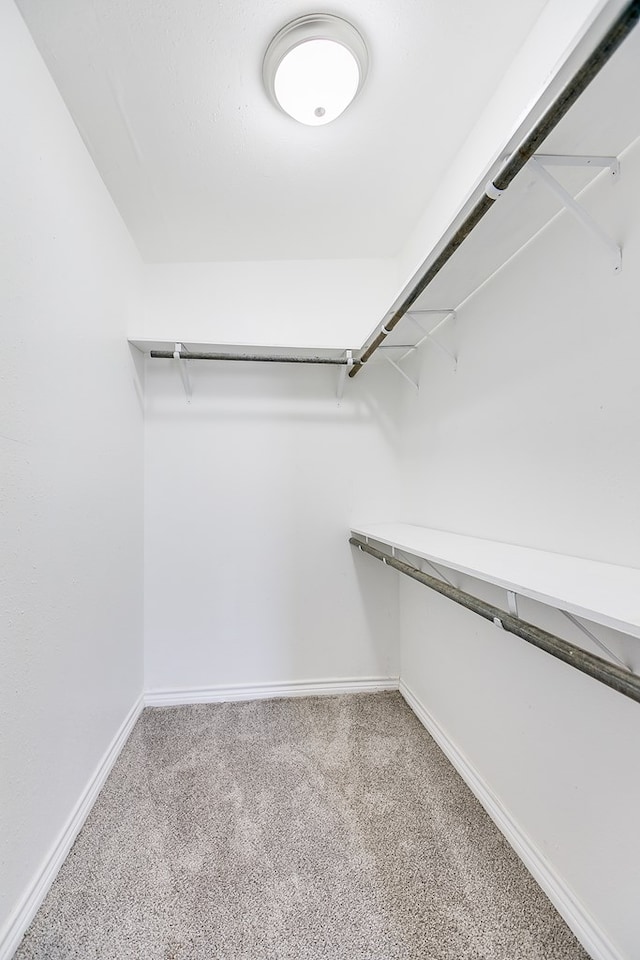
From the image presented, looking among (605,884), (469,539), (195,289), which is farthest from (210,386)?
(605,884)

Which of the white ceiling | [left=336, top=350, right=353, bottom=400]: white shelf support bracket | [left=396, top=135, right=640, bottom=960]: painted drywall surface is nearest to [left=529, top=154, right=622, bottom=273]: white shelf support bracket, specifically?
[left=396, top=135, right=640, bottom=960]: painted drywall surface

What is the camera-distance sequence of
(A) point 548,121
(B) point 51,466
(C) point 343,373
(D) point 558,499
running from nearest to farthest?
(A) point 548,121 → (D) point 558,499 → (B) point 51,466 → (C) point 343,373

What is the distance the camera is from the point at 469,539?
1.47m

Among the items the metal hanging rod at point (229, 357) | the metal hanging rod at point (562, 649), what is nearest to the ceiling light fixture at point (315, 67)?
the metal hanging rod at point (229, 357)

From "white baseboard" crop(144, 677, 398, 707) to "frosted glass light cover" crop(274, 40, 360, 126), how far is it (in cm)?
252

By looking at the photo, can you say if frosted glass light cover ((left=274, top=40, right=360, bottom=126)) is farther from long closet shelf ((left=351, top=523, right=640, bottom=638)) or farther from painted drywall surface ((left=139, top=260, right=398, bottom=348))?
long closet shelf ((left=351, top=523, right=640, bottom=638))

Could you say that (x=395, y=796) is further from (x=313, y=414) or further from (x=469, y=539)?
(x=313, y=414)

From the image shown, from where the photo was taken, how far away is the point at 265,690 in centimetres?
219

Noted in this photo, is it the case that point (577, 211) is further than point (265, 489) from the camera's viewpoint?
No

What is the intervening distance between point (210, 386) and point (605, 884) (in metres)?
2.32

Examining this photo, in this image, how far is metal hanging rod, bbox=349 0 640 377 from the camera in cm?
57

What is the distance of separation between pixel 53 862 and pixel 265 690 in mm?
1151

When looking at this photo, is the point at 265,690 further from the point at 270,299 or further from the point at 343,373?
the point at 270,299

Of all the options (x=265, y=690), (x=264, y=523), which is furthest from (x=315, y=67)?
(x=265, y=690)
